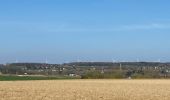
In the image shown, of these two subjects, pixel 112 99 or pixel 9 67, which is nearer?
pixel 112 99

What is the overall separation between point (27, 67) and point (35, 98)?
13103 cm

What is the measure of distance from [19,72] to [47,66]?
29560 millimetres

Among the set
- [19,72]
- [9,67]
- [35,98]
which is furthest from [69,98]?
[9,67]

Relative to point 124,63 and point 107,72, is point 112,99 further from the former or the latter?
point 124,63

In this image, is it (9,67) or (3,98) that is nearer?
(3,98)

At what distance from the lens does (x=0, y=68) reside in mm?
155125

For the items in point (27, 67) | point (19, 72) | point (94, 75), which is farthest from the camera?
point (27, 67)

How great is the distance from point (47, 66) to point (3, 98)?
455 feet

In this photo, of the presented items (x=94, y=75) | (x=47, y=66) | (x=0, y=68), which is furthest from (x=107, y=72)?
(x=47, y=66)

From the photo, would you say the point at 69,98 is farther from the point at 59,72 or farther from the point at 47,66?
the point at 47,66

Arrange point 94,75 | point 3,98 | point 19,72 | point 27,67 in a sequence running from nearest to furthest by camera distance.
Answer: point 3,98 < point 94,75 < point 19,72 < point 27,67

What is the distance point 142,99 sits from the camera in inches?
1553

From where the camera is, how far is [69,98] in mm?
39531

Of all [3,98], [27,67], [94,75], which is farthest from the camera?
[27,67]
